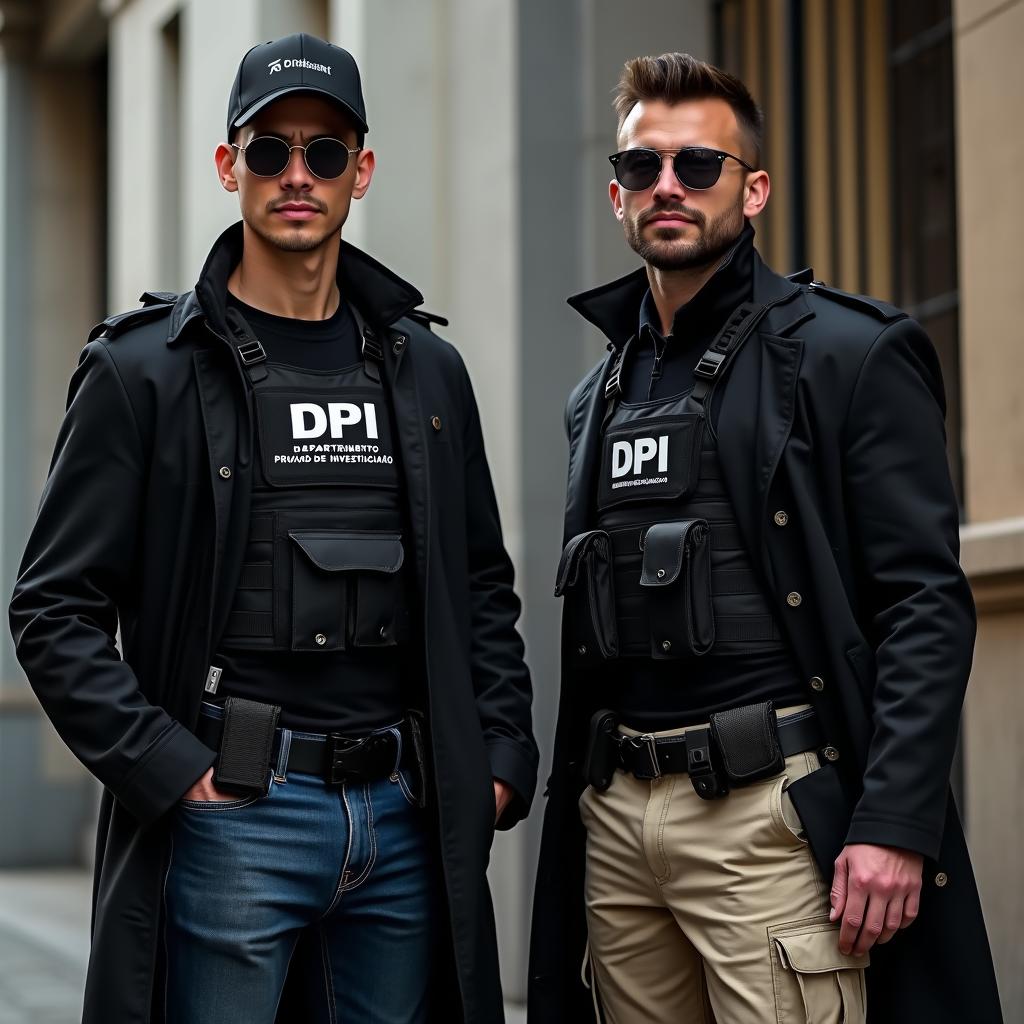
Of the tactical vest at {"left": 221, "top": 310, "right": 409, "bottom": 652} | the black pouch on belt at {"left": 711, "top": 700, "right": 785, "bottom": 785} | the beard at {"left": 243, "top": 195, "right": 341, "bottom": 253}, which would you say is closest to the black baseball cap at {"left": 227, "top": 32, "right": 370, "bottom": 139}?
the beard at {"left": 243, "top": 195, "right": 341, "bottom": 253}

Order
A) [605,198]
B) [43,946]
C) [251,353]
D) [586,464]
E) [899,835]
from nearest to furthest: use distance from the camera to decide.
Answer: [899,835] → [251,353] → [586,464] → [605,198] → [43,946]

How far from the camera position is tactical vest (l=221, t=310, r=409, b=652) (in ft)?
11.4

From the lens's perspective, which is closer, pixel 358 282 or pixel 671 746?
pixel 671 746

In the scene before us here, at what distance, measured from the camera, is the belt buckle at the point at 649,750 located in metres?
3.44

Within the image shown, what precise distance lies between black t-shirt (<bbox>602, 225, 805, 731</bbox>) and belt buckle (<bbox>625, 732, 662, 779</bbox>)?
33mm

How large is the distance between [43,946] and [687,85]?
6716 mm

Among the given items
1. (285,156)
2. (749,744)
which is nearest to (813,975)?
(749,744)

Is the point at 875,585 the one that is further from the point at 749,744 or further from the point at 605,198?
the point at 605,198

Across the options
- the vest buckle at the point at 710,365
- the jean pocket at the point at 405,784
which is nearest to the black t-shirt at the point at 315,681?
the jean pocket at the point at 405,784

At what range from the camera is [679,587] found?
340 cm

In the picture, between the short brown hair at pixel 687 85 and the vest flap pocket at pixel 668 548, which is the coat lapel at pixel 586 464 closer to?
the vest flap pocket at pixel 668 548

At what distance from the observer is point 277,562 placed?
3500mm

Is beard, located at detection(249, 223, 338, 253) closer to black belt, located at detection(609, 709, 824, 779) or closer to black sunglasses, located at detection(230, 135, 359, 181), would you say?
black sunglasses, located at detection(230, 135, 359, 181)

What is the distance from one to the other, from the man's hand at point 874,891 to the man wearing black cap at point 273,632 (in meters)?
0.79
